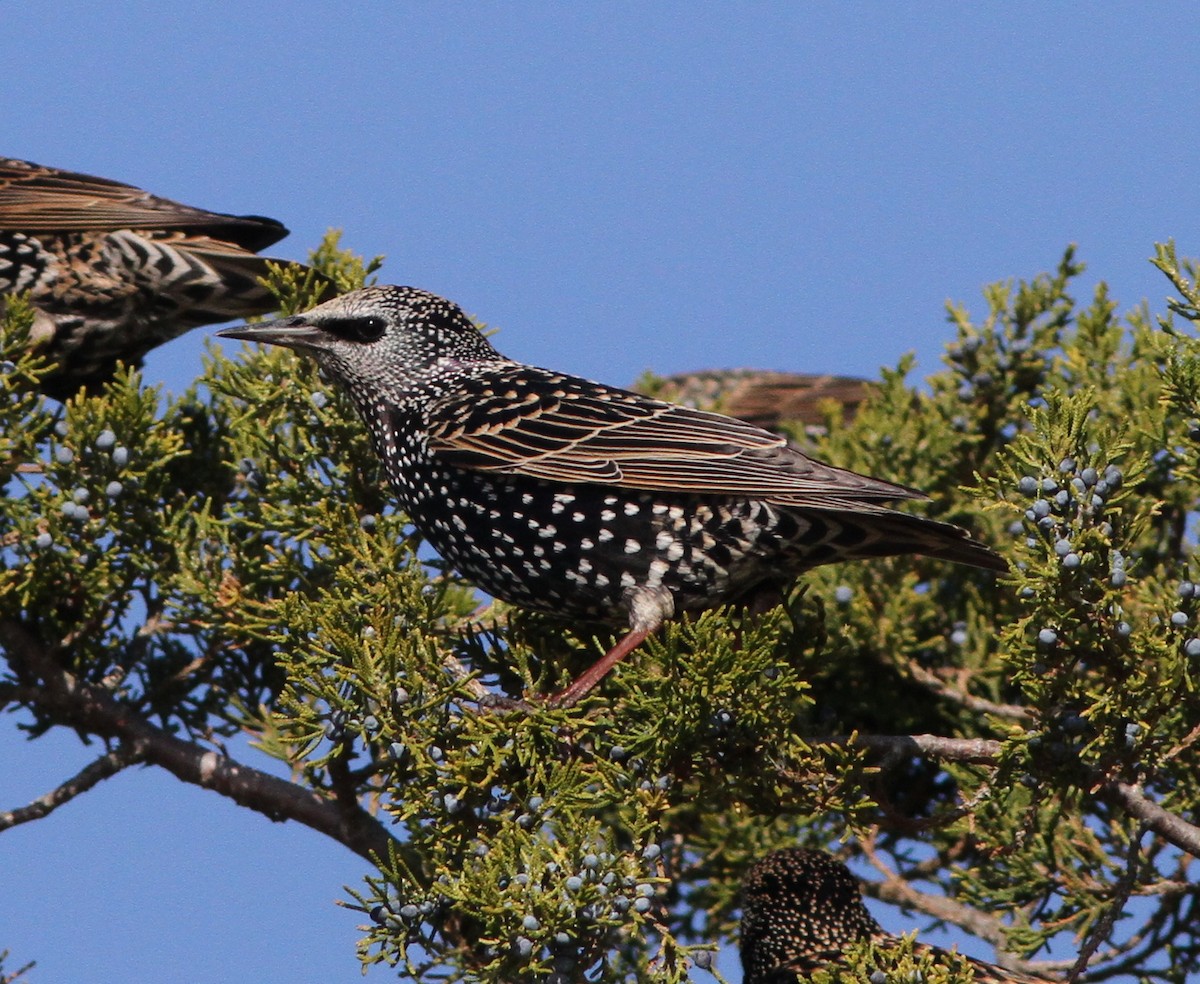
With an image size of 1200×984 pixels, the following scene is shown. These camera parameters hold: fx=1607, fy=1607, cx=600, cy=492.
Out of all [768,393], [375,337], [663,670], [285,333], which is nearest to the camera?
[663,670]

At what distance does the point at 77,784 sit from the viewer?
4441mm

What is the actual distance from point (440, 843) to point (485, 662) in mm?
673

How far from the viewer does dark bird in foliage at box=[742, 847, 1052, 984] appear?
160 inches

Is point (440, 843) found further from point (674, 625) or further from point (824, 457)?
point (824, 457)

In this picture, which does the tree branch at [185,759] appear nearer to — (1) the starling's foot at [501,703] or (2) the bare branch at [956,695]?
(1) the starling's foot at [501,703]

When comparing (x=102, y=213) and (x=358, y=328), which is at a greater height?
(x=102, y=213)

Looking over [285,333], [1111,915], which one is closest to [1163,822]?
[1111,915]

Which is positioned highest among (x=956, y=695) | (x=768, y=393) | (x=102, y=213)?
(x=768, y=393)

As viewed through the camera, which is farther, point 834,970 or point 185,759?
point 185,759

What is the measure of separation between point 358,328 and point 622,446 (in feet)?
2.86

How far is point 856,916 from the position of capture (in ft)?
13.6

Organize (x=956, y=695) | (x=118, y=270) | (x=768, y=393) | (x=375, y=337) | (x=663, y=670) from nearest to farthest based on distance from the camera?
(x=663, y=670) → (x=375, y=337) → (x=956, y=695) → (x=118, y=270) → (x=768, y=393)

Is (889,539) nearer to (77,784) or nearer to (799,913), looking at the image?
(799,913)

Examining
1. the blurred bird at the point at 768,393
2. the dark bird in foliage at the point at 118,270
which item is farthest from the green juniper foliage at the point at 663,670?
the blurred bird at the point at 768,393
